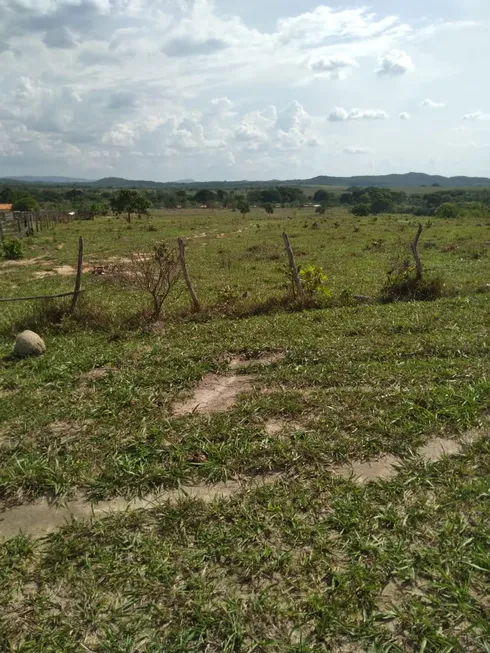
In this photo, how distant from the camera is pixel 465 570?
123 inches

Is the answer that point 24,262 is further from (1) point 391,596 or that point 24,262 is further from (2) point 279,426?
(1) point 391,596

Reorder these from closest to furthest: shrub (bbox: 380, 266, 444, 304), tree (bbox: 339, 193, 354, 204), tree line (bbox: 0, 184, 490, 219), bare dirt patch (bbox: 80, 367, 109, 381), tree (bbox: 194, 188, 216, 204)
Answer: bare dirt patch (bbox: 80, 367, 109, 381) → shrub (bbox: 380, 266, 444, 304) → tree line (bbox: 0, 184, 490, 219) → tree (bbox: 194, 188, 216, 204) → tree (bbox: 339, 193, 354, 204)

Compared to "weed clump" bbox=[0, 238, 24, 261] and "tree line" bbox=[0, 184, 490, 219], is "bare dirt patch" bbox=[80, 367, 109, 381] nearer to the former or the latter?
"weed clump" bbox=[0, 238, 24, 261]

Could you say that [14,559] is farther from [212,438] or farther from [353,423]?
[353,423]

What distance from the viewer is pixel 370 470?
4230 millimetres

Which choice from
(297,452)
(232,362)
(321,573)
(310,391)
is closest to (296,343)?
(232,362)

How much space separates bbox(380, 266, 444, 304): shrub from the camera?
408 inches

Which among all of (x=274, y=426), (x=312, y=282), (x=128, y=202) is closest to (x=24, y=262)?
(x=312, y=282)

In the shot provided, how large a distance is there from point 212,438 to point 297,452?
0.89 meters

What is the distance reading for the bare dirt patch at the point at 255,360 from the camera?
663 cm

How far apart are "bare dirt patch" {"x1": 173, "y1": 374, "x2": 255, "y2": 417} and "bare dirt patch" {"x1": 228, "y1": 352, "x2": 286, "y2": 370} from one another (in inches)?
13.7

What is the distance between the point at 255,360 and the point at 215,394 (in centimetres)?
118

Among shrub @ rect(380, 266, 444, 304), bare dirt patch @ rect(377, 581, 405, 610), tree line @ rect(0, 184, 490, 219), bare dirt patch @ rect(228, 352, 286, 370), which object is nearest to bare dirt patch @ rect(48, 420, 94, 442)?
bare dirt patch @ rect(228, 352, 286, 370)

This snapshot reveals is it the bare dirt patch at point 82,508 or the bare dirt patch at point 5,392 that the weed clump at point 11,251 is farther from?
the bare dirt patch at point 82,508
